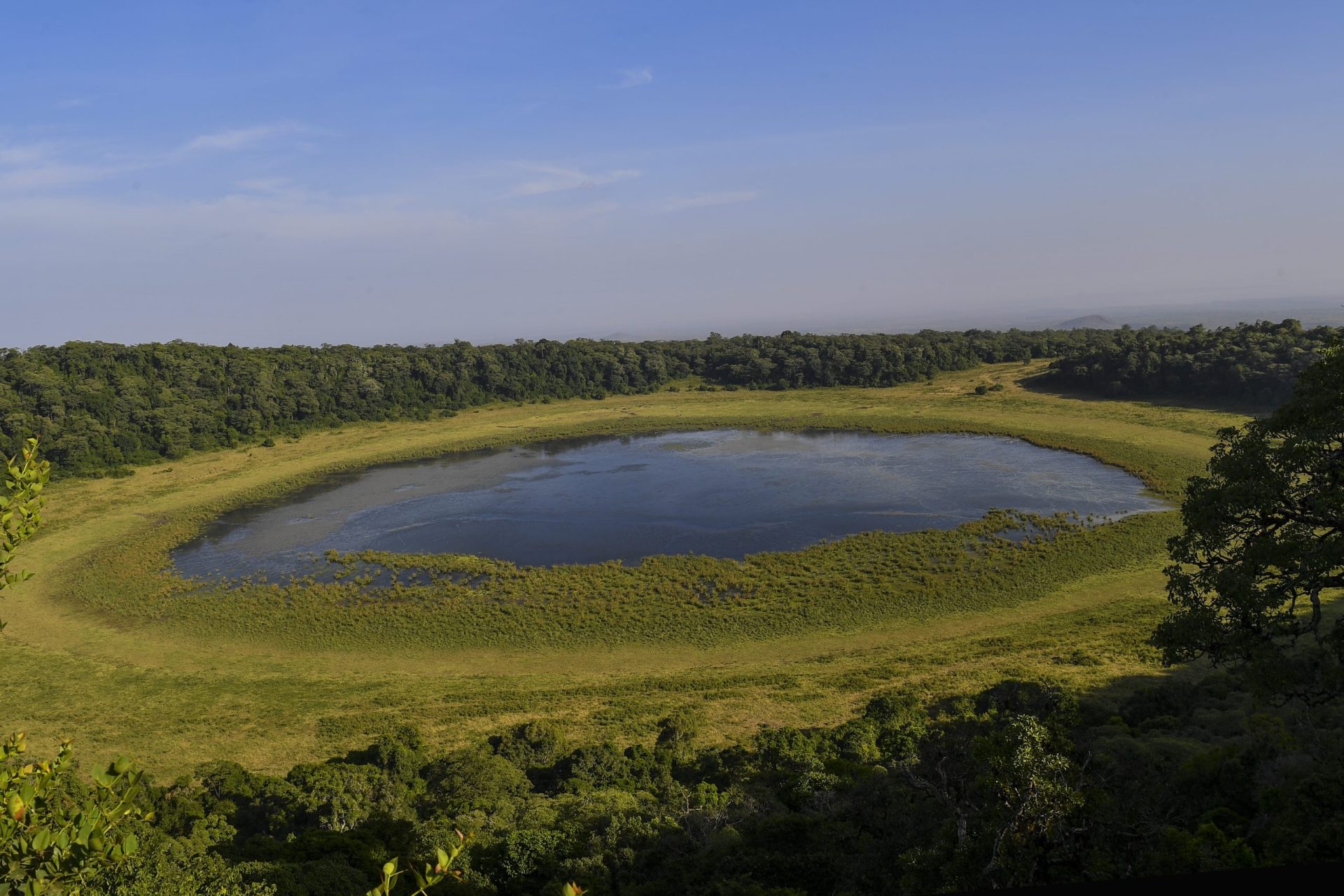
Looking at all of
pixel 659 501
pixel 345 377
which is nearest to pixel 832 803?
pixel 659 501

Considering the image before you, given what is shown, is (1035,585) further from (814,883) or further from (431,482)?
(431,482)

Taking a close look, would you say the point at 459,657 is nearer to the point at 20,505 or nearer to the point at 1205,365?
the point at 20,505

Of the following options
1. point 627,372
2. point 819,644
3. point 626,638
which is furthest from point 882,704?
point 627,372

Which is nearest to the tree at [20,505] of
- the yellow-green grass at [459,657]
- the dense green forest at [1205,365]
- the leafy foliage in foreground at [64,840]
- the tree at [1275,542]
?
the leafy foliage in foreground at [64,840]

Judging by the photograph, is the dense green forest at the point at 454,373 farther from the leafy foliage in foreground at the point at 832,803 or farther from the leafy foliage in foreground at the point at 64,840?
the leafy foliage in foreground at the point at 64,840

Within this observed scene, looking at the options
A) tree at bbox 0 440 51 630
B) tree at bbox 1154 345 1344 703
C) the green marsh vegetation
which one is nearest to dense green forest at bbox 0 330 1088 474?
the green marsh vegetation
